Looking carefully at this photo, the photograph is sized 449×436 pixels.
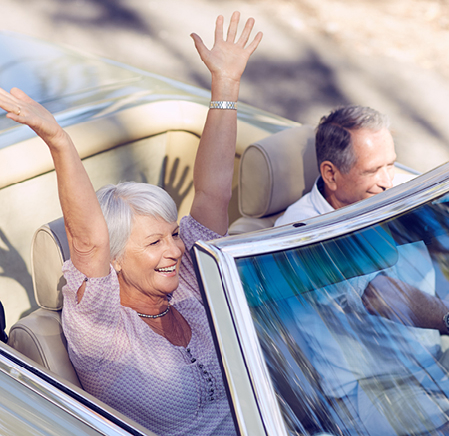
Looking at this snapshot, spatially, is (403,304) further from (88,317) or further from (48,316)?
(48,316)

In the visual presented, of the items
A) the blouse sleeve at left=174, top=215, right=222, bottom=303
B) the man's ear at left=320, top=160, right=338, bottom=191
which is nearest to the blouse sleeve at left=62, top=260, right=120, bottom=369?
the blouse sleeve at left=174, top=215, right=222, bottom=303

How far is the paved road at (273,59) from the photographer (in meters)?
5.09

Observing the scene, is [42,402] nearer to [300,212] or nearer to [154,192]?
[154,192]

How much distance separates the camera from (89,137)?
239 centimetres

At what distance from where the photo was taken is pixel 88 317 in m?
1.60

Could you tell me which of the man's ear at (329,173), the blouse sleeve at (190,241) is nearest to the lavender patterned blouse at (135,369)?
the blouse sleeve at (190,241)

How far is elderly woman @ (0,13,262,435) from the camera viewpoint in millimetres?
1521

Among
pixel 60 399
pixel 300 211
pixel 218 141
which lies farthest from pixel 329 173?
pixel 60 399

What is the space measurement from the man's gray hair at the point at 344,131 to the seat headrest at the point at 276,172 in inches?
5.9

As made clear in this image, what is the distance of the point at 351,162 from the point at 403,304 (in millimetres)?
1099

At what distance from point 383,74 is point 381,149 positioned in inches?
147

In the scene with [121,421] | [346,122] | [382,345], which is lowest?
[121,421]

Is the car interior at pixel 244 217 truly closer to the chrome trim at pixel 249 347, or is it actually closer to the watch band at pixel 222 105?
the watch band at pixel 222 105

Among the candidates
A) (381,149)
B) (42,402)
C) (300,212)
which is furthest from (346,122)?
(42,402)
